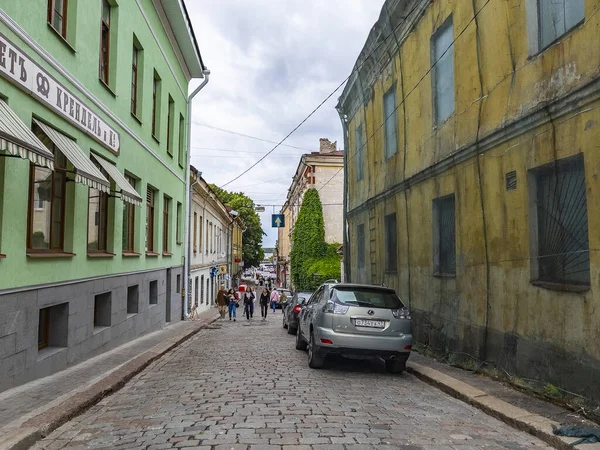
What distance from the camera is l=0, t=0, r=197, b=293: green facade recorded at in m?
7.14

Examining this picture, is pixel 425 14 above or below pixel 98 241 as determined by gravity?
above

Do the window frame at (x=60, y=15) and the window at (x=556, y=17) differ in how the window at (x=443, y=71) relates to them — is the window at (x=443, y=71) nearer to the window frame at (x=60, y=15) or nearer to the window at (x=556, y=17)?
the window at (x=556, y=17)

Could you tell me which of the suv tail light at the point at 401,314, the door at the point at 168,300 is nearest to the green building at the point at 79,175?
the door at the point at 168,300

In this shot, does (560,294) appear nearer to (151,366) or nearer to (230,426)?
(230,426)

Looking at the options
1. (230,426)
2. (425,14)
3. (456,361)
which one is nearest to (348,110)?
(425,14)

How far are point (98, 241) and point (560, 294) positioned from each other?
8.68 m

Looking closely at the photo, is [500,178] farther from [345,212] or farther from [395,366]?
[345,212]

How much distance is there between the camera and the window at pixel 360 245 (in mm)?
17531

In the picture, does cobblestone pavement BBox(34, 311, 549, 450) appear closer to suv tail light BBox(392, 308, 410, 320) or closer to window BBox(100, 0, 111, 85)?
suv tail light BBox(392, 308, 410, 320)

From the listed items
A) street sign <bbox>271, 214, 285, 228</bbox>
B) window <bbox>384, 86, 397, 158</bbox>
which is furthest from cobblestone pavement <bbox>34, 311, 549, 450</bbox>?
street sign <bbox>271, 214, 285, 228</bbox>

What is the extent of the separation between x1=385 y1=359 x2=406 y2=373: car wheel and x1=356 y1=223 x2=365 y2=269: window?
8.32 metres

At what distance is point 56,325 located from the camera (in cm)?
891

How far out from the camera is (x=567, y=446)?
4.81 m

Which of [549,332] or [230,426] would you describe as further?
[549,332]
